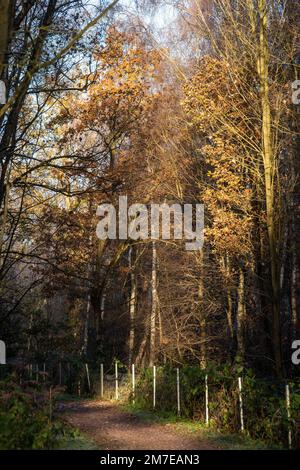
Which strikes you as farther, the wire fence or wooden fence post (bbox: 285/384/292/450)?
the wire fence

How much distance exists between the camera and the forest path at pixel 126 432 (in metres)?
8.96

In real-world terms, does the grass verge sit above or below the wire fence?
below

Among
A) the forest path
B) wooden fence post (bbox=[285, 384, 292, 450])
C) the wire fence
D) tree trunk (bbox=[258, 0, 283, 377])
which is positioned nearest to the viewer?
wooden fence post (bbox=[285, 384, 292, 450])

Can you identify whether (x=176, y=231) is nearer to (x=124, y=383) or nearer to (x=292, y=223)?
(x=292, y=223)

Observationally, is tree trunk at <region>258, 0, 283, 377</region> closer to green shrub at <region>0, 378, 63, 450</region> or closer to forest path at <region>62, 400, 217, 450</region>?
forest path at <region>62, 400, 217, 450</region>

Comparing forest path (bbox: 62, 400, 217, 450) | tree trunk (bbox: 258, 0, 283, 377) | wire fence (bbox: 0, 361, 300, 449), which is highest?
tree trunk (bbox: 258, 0, 283, 377)

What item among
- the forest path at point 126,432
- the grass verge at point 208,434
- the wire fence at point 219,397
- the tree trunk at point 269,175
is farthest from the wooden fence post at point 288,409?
the tree trunk at point 269,175

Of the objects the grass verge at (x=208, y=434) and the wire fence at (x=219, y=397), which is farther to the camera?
the wire fence at (x=219, y=397)

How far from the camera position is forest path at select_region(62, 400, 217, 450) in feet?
29.4

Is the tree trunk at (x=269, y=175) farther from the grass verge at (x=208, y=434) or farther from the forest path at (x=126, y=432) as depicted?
the forest path at (x=126, y=432)

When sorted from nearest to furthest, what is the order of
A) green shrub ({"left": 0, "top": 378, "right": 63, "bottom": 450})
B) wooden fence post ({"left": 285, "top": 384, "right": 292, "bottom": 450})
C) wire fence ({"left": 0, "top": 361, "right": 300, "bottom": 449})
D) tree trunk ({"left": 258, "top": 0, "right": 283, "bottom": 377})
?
green shrub ({"left": 0, "top": 378, "right": 63, "bottom": 450})
wooden fence post ({"left": 285, "top": 384, "right": 292, "bottom": 450})
wire fence ({"left": 0, "top": 361, "right": 300, "bottom": 449})
tree trunk ({"left": 258, "top": 0, "right": 283, "bottom": 377})

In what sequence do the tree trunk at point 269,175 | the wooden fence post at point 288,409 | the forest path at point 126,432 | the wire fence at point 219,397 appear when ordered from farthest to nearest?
the tree trunk at point 269,175, the wire fence at point 219,397, the forest path at point 126,432, the wooden fence post at point 288,409

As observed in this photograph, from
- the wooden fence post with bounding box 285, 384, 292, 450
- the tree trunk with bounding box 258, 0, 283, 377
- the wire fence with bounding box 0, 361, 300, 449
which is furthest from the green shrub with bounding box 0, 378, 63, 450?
the tree trunk with bounding box 258, 0, 283, 377
